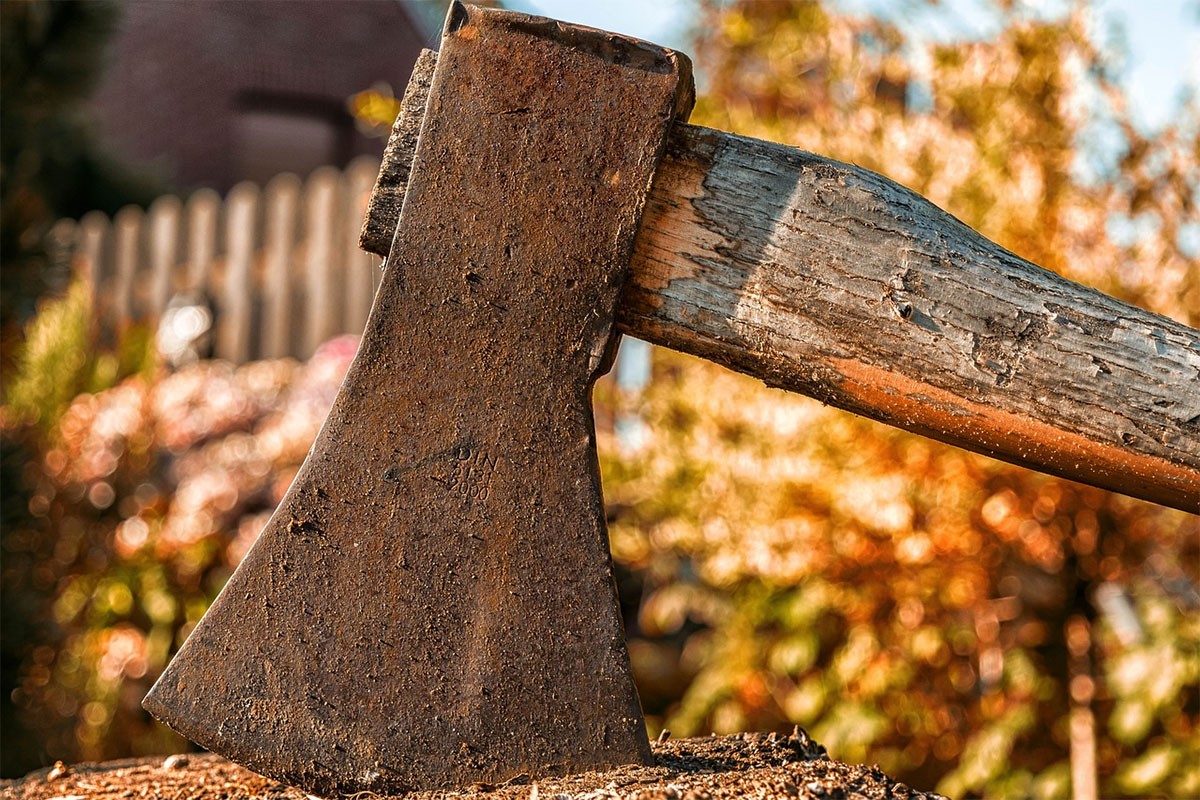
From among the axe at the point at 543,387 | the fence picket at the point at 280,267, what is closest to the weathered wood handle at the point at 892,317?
the axe at the point at 543,387

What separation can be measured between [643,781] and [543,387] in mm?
399

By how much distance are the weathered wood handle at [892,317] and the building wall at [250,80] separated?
10.6 metres

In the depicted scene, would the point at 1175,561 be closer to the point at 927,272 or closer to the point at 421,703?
the point at 927,272

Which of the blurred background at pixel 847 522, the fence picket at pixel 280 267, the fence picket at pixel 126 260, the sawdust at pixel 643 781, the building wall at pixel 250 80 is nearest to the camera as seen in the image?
the sawdust at pixel 643 781

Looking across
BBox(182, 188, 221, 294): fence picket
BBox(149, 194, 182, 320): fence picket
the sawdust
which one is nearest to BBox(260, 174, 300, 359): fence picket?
BBox(182, 188, 221, 294): fence picket

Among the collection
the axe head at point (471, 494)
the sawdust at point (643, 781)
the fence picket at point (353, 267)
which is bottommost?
the sawdust at point (643, 781)

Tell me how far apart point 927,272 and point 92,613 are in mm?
3594

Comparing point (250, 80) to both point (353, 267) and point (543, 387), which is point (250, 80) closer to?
point (353, 267)

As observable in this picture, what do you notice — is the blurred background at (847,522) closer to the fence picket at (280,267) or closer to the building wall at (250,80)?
the fence picket at (280,267)

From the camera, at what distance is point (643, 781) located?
1072mm

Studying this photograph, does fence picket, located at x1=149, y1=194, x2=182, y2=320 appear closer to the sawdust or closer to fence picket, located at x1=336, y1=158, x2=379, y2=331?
fence picket, located at x1=336, y1=158, x2=379, y2=331

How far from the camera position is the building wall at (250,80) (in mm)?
11492

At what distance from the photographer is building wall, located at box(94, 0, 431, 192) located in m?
11.5

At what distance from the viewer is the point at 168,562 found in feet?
13.0
